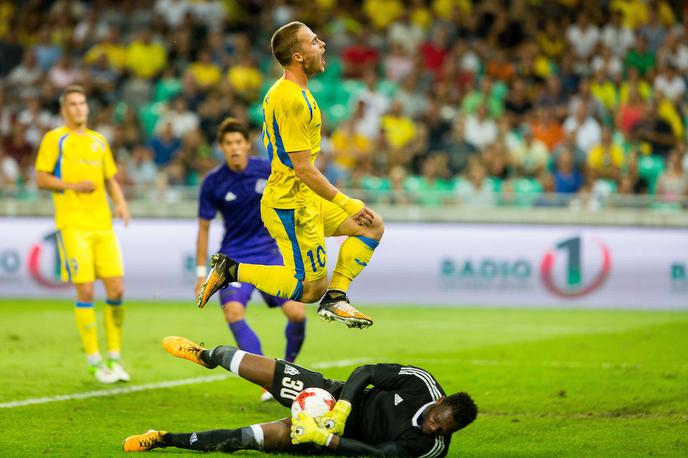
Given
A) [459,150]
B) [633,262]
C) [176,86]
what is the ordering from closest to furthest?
1. [633,262]
2. [459,150]
3. [176,86]

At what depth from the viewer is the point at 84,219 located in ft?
37.4

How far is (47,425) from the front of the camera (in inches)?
352

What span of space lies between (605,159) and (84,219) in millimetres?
10890

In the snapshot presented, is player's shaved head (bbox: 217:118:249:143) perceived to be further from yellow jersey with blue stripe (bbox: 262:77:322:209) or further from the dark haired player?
the dark haired player

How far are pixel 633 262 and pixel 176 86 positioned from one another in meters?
9.53

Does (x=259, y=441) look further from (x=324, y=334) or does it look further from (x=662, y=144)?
(x=662, y=144)

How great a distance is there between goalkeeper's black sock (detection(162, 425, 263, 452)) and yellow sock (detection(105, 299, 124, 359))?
3964 millimetres

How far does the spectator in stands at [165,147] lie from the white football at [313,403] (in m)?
13.4

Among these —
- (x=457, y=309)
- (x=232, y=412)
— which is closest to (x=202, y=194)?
(x=232, y=412)

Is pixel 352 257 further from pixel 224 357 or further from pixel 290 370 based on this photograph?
pixel 224 357

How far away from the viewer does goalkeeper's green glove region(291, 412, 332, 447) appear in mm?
7414

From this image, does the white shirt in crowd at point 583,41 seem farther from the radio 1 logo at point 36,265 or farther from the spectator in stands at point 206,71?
the radio 1 logo at point 36,265

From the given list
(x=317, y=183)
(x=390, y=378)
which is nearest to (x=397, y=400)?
(x=390, y=378)

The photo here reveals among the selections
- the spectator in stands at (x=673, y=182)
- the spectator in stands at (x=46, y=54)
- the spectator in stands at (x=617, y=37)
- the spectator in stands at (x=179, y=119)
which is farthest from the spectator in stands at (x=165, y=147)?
the spectator in stands at (x=617, y=37)
